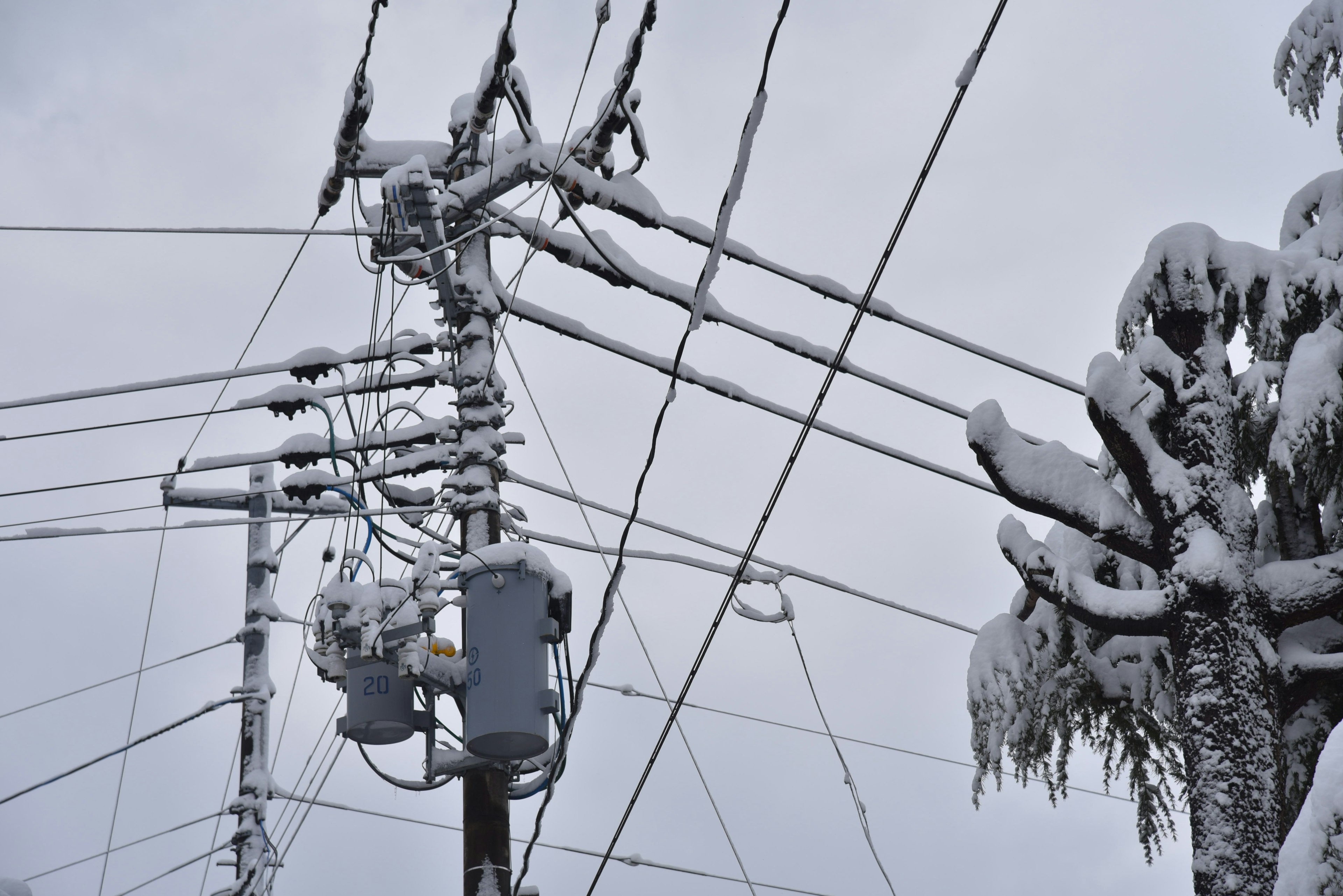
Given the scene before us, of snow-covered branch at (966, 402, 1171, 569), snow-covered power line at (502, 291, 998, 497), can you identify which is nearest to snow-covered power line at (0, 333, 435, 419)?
snow-covered power line at (502, 291, 998, 497)

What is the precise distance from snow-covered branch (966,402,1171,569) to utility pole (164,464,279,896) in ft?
22.7

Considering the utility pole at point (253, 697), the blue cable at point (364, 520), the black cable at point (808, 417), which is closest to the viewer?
the black cable at point (808, 417)

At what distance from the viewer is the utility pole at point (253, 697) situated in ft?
39.2

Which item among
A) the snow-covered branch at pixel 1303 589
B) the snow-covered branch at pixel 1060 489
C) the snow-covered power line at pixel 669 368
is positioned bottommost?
the snow-covered branch at pixel 1303 589

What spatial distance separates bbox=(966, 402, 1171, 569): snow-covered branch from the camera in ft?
23.5

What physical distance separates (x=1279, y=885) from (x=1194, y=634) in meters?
2.71

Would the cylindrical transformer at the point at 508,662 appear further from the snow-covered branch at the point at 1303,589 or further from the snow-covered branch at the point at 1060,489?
the snow-covered branch at the point at 1303,589

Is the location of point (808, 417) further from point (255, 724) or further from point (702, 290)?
point (255, 724)

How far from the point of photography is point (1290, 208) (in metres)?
8.55

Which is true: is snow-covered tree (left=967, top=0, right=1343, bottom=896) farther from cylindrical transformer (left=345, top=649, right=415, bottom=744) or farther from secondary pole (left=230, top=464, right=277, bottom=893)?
secondary pole (left=230, top=464, right=277, bottom=893)

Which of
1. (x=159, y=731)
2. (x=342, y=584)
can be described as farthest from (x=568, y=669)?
(x=159, y=731)

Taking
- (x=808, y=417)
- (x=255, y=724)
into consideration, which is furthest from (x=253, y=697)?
(x=808, y=417)

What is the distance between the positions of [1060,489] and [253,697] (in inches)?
318

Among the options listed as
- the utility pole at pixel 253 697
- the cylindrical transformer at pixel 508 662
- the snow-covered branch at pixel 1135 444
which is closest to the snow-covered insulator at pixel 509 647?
the cylindrical transformer at pixel 508 662
